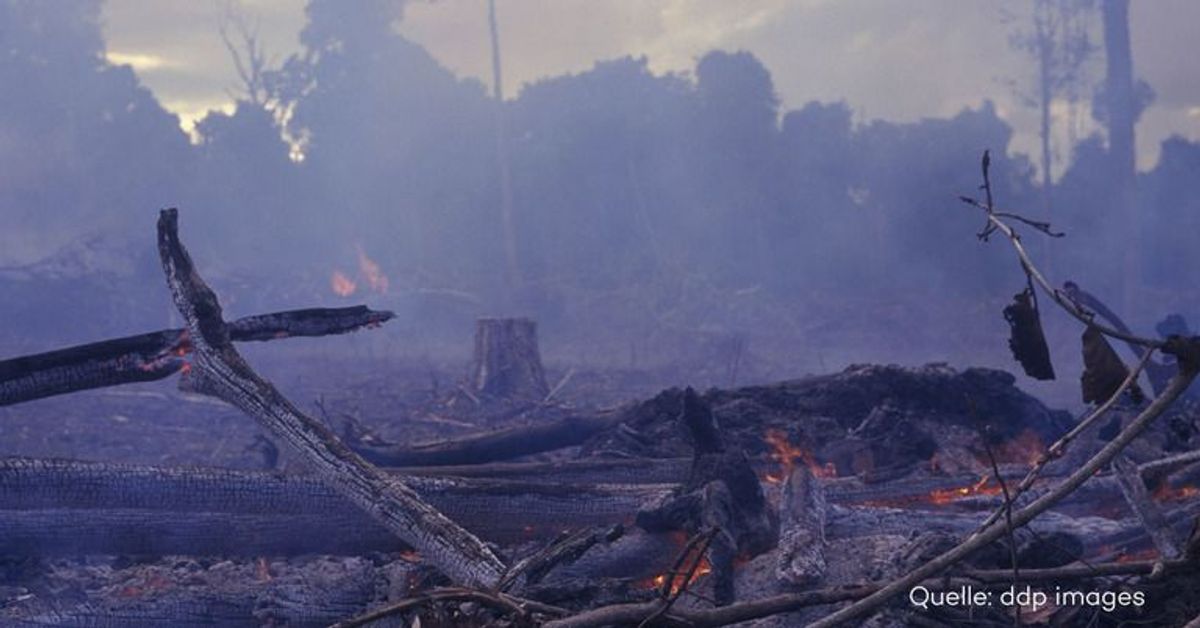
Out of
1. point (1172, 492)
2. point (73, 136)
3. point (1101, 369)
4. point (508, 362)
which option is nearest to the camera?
point (1101, 369)

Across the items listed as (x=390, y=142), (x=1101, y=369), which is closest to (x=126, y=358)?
(x=1101, y=369)

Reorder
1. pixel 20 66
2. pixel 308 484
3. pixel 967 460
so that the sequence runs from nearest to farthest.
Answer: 1. pixel 308 484
2. pixel 967 460
3. pixel 20 66

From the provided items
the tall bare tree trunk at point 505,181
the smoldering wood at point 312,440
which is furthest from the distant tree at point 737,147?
the smoldering wood at point 312,440

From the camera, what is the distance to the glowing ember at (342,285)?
27516mm

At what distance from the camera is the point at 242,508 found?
5.02 meters

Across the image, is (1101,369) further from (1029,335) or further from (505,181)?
(505,181)

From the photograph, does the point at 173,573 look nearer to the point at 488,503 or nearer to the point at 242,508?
the point at 242,508

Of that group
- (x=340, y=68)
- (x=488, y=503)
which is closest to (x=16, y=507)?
(x=488, y=503)

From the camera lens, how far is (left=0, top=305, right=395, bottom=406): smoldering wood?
15.3ft

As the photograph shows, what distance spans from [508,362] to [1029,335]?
10.6 meters

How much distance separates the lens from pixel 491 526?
5.21 meters

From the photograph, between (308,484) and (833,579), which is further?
(308,484)

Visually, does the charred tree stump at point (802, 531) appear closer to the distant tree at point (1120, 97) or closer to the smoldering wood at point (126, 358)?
the smoldering wood at point (126, 358)

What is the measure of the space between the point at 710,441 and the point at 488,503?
131 cm
